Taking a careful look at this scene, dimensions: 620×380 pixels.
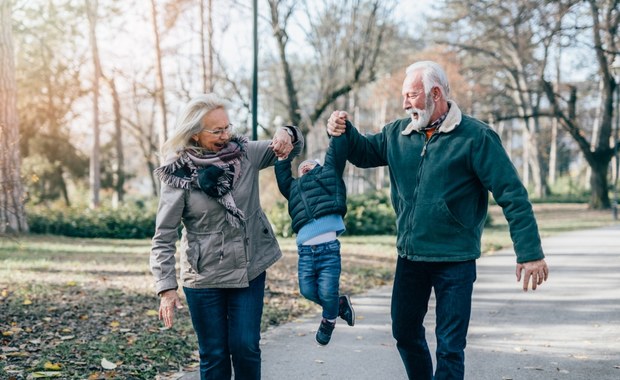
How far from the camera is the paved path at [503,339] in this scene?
19.1 ft

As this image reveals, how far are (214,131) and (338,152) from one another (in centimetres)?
81

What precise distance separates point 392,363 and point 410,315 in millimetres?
2045

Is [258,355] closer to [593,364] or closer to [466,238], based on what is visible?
[466,238]

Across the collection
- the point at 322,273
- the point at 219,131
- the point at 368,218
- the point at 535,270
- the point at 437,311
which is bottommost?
the point at 368,218

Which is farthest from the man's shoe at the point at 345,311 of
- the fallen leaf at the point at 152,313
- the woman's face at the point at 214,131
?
the fallen leaf at the point at 152,313

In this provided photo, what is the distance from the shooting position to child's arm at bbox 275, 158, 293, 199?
4.55m

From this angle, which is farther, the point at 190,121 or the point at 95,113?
the point at 95,113

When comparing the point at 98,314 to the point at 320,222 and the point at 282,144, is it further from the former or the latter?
the point at 282,144

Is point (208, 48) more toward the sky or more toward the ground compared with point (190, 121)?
more toward the sky

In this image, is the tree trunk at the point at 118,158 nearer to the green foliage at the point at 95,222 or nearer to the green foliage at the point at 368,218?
the green foliage at the point at 95,222

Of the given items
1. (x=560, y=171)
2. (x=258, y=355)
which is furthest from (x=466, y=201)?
(x=560, y=171)

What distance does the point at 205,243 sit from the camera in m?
4.04

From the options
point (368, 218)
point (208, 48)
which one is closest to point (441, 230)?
point (368, 218)

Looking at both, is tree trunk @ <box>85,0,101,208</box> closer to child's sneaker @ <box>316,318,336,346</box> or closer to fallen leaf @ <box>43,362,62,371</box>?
fallen leaf @ <box>43,362,62,371</box>
